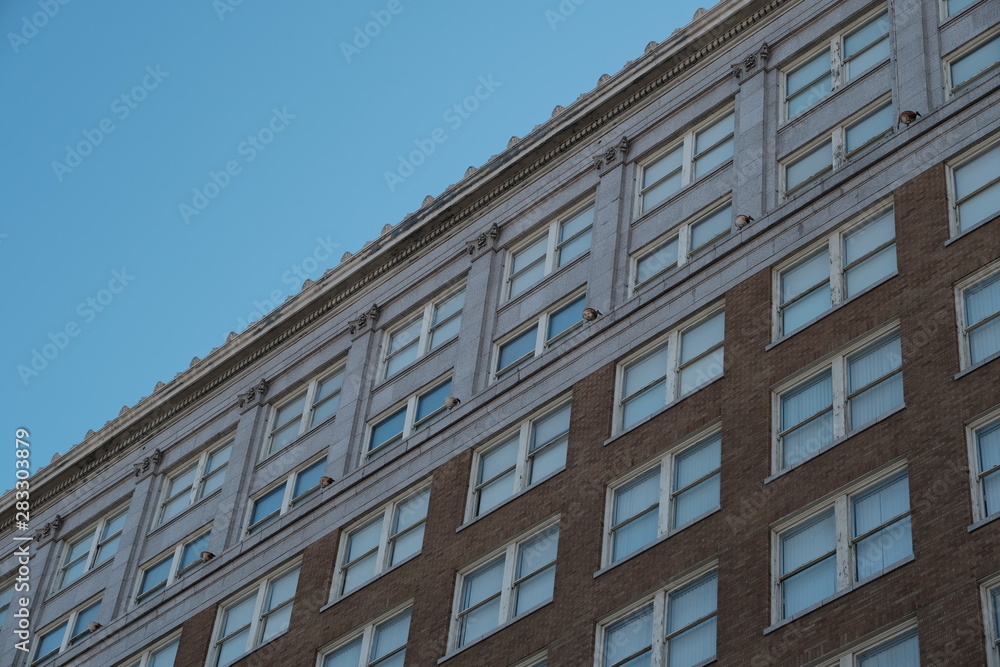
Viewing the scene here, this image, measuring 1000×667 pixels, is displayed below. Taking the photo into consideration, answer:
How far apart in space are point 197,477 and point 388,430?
26.4 feet

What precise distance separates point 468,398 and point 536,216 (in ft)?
20.3

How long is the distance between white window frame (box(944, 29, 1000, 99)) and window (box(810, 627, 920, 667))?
45.1ft

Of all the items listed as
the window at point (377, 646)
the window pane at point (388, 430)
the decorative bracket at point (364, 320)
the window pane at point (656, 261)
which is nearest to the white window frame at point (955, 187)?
the window pane at point (656, 261)

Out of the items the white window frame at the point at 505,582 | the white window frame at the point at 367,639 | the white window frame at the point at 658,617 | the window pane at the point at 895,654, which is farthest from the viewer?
the white window frame at the point at 367,639

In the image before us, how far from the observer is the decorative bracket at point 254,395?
5172 cm

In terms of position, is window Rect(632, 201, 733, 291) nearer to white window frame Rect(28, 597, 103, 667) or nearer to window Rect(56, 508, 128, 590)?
white window frame Rect(28, 597, 103, 667)

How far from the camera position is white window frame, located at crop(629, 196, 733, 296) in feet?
139

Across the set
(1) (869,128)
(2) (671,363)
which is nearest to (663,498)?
(2) (671,363)

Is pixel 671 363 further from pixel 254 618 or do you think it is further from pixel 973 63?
pixel 254 618

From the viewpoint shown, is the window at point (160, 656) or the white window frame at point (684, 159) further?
the window at point (160, 656)

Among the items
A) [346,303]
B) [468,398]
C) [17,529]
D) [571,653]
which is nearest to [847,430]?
[571,653]

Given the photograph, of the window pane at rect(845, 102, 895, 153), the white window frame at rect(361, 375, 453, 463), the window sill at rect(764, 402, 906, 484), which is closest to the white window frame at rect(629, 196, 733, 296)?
the window pane at rect(845, 102, 895, 153)

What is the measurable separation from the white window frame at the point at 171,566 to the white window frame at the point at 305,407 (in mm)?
2868

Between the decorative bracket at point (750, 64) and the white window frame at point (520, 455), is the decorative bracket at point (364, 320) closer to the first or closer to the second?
the white window frame at point (520, 455)
